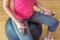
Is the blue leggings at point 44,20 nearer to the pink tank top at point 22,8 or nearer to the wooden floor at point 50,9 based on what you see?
the pink tank top at point 22,8

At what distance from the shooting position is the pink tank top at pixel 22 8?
1400mm

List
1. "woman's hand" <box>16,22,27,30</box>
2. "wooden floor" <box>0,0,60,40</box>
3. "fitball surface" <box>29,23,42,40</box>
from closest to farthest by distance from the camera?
"woman's hand" <box>16,22,27,30</box>
"fitball surface" <box>29,23,42,40</box>
"wooden floor" <box>0,0,60,40</box>

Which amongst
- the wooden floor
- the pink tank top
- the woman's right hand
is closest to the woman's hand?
the woman's right hand

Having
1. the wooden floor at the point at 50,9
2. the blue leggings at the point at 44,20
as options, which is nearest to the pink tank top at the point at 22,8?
the blue leggings at the point at 44,20

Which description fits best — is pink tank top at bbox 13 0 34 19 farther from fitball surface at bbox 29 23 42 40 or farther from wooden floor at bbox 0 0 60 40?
wooden floor at bbox 0 0 60 40

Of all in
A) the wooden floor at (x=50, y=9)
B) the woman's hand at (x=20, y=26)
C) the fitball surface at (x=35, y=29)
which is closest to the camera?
the woman's hand at (x=20, y=26)

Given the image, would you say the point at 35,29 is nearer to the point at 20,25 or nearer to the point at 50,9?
the point at 20,25

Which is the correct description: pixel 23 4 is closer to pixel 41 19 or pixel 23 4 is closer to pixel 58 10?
pixel 41 19

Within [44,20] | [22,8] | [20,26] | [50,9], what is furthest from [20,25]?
[50,9]

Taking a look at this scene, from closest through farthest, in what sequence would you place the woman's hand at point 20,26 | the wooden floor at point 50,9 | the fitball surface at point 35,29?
the woman's hand at point 20,26 → the fitball surface at point 35,29 → the wooden floor at point 50,9

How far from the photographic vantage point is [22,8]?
143 cm

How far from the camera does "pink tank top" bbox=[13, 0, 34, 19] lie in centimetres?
140

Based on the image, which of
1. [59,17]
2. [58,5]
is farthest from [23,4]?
[58,5]

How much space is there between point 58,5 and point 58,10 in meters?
0.13
